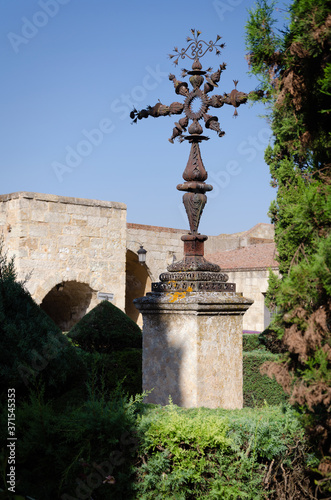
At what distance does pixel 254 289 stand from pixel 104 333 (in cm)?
1124

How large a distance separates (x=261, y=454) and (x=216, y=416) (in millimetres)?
349

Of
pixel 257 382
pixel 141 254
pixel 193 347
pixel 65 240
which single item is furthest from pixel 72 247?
pixel 193 347

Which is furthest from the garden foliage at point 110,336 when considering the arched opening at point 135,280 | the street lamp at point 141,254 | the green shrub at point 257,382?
the arched opening at point 135,280

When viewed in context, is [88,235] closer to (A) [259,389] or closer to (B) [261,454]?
(A) [259,389]

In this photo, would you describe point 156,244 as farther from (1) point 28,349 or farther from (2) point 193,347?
(1) point 28,349

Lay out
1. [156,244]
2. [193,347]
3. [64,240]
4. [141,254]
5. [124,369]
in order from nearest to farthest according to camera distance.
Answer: [193,347] < [124,369] < [64,240] < [141,254] < [156,244]

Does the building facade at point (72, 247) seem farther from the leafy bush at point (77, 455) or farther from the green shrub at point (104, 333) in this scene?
the leafy bush at point (77, 455)

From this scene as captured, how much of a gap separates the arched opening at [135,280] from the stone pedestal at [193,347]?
1136 cm

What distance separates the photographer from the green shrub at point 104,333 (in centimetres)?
741

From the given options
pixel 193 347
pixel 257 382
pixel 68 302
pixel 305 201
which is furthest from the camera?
pixel 68 302

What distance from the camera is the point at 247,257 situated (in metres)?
20.3

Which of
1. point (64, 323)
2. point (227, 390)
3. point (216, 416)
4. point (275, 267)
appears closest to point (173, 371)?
point (227, 390)

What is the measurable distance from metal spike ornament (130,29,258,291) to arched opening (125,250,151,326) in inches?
435

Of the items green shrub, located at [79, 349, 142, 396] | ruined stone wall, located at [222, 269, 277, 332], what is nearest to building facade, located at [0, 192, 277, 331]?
ruined stone wall, located at [222, 269, 277, 332]
